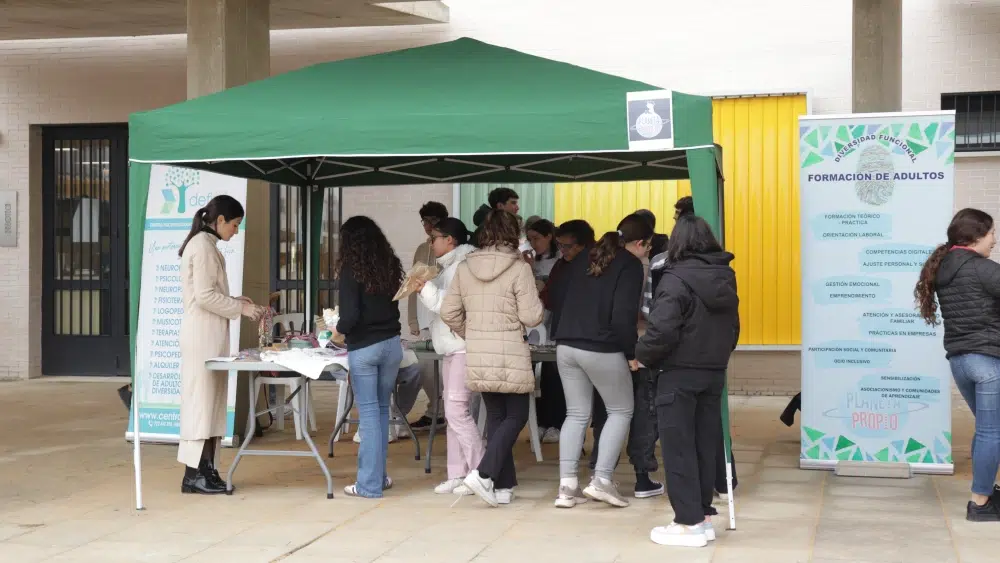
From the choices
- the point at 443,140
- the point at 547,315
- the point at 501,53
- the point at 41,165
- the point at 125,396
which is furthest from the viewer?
the point at 41,165

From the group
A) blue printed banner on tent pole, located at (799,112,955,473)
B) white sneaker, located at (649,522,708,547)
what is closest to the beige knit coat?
white sneaker, located at (649,522,708,547)

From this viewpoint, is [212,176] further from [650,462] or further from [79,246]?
[79,246]

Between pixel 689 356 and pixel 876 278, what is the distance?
93.2 inches

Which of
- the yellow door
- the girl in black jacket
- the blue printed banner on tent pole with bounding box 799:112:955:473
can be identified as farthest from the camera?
the yellow door

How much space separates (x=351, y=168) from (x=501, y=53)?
2.40 metres

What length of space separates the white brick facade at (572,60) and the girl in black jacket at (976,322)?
498 centimetres

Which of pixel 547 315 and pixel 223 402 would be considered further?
pixel 547 315

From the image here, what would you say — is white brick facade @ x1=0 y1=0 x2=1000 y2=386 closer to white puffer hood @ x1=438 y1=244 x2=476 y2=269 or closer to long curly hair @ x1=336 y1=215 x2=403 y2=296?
white puffer hood @ x1=438 y1=244 x2=476 y2=269

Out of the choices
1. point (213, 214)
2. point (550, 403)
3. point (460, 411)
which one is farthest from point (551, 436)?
point (213, 214)

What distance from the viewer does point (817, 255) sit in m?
7.50

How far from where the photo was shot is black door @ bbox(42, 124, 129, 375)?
13141 mm

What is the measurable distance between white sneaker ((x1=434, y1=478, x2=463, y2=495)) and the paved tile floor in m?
0.10

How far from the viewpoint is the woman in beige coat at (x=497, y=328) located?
639 centimetres

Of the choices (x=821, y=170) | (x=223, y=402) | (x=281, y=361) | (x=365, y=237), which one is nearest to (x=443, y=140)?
(x=365, y=237)
